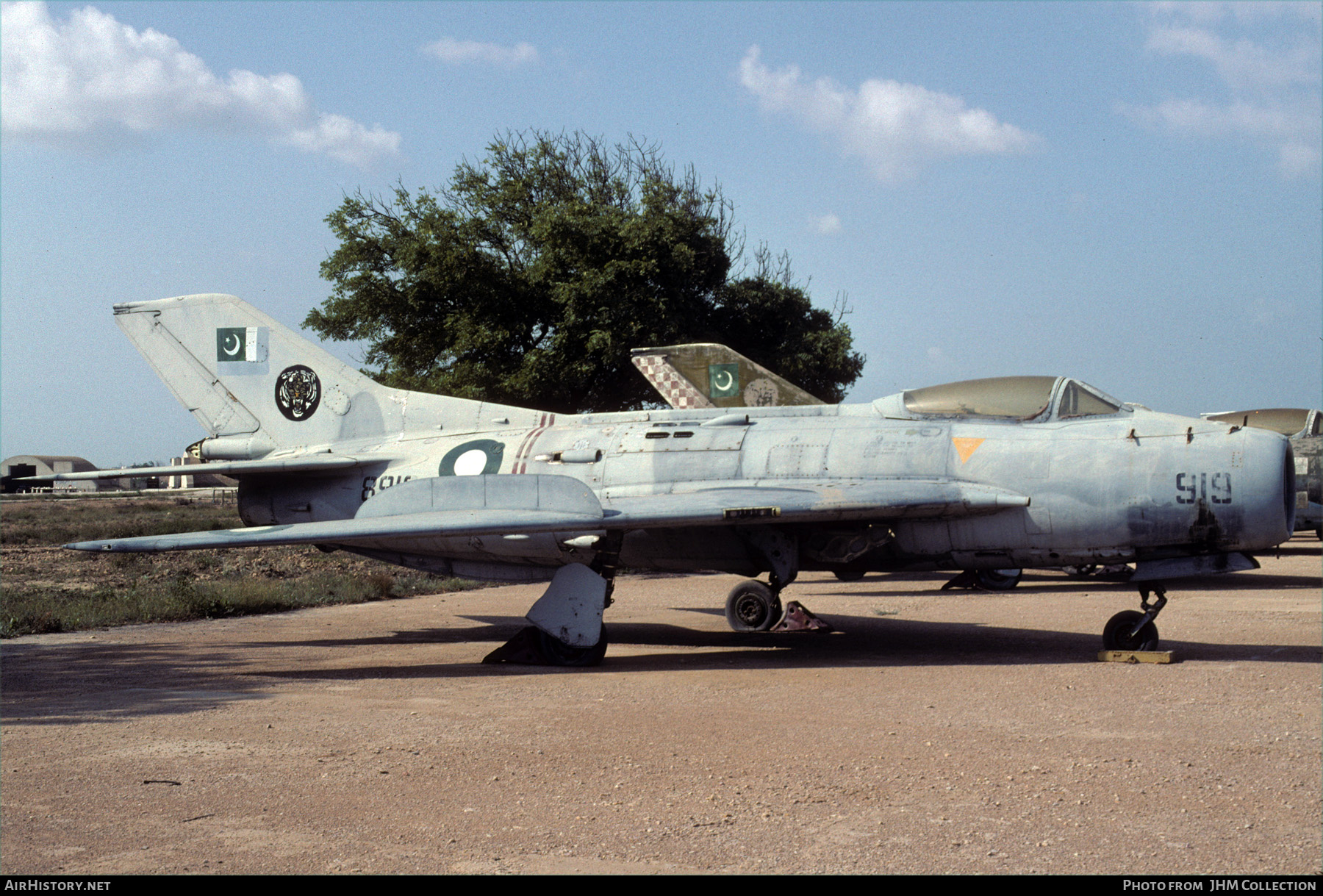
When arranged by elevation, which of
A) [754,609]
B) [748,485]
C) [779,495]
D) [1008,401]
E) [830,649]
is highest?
[1008,401]

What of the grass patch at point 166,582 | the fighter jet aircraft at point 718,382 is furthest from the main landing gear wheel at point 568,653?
the fighter jet aircraft at point 718,382

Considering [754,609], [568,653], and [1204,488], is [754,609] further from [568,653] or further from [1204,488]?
[1204,488]

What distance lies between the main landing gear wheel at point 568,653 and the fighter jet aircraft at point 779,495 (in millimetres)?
21

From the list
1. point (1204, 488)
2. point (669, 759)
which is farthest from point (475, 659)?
point (1204, 488)

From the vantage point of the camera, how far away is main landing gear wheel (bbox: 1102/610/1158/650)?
1052 centimetres

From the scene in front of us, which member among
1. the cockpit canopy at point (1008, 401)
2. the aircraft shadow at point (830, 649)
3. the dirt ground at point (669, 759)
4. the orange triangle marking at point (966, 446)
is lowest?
the aircraft shadow at point (830, 649)

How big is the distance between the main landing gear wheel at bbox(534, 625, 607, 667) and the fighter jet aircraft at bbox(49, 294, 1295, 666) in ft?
0.07

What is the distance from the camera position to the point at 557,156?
33.0 meters

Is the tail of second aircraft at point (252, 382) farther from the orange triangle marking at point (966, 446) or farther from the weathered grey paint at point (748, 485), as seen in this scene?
the orange triangle marking at point (966, 446)

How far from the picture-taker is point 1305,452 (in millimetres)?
26031

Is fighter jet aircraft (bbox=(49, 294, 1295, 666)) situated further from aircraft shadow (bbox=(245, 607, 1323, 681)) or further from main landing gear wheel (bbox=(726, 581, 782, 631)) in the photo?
aircraft shadow (bbox=(245, 607, 1323, 681))

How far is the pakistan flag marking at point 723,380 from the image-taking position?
749 inches

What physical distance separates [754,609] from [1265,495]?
616 cm
